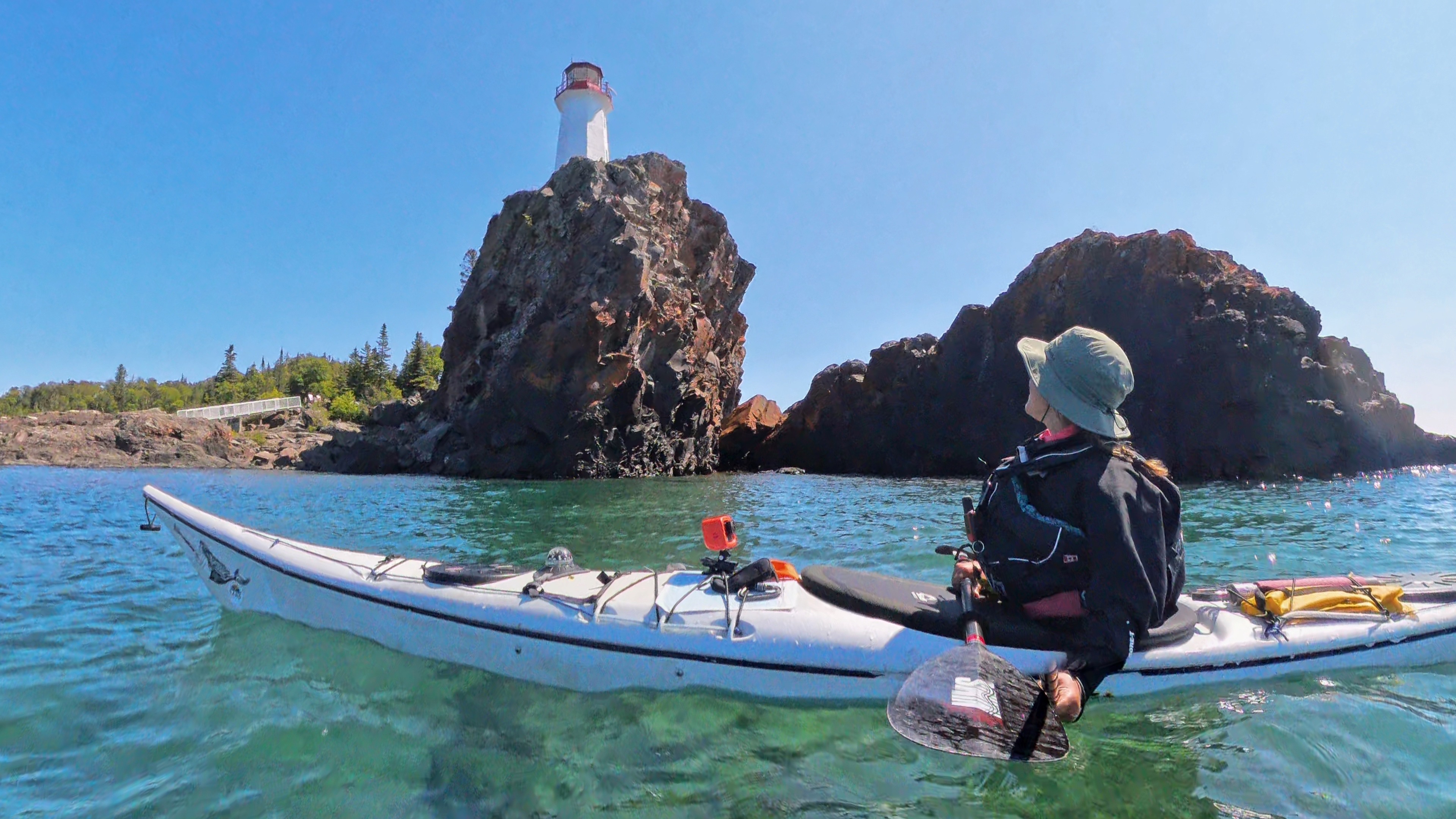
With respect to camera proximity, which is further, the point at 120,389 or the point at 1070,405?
the point at 120,389

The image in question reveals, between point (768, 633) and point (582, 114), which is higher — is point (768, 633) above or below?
below

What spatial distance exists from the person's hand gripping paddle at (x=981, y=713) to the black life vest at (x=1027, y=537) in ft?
1.98

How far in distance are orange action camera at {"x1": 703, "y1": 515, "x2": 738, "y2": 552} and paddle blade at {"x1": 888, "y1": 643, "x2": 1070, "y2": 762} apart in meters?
1.65

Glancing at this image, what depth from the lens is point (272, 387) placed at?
8438 centimetres

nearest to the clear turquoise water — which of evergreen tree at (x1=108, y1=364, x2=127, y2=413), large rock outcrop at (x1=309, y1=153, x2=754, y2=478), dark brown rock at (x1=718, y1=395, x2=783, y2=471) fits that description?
large rock outcrop at (x1=309, y1=153, x2=754, y2=478)

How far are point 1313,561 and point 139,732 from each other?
35.5 ft

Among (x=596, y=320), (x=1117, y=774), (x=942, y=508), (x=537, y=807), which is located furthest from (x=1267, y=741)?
(x=596, y=320)

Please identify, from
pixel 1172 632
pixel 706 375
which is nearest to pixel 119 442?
pixel 706 375

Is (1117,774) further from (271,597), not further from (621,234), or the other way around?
(621,234)

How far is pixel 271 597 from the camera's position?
5.16 m

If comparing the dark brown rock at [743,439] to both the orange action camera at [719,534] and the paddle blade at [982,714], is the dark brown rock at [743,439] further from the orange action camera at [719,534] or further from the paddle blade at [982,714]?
the paddle blade at [982,714]

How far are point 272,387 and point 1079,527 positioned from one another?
103038 mm

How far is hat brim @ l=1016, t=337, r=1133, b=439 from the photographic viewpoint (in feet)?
8.56

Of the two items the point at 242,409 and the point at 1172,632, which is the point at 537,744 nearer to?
the point at 1172,632
